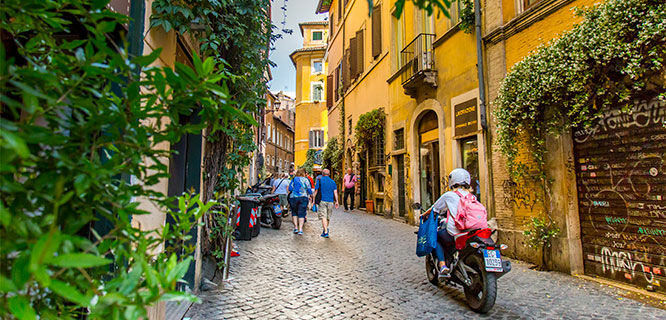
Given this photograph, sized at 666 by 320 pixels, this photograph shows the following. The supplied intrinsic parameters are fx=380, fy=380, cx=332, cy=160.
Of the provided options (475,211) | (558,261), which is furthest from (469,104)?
(475,211)

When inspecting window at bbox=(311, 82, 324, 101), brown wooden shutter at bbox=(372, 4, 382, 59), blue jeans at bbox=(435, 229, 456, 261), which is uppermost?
window at bbox=(311, 82, 324, 101)

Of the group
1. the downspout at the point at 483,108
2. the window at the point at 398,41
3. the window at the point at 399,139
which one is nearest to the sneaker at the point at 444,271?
the downspout at the point at 483,108

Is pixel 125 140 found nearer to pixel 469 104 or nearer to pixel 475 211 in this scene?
pixel 475 211

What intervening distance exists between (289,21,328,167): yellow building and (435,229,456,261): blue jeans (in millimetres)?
29553

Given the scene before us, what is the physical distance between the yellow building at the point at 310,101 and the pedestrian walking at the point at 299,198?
24.6m

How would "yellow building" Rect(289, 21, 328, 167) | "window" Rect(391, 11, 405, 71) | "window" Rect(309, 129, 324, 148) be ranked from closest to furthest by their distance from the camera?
"window" Rect(391, 11, 405, 71), "window" Rect(309, 129, 324, 148), "yellow building" Rect(289, 21, 328, 167)

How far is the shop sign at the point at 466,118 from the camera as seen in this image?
8.39 metres

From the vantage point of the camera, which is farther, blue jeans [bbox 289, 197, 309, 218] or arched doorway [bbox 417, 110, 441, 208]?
arched doorway [bbox 417, 110, 441, 208]

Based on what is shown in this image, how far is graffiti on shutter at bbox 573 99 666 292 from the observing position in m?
4.67

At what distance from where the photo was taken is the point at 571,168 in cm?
588

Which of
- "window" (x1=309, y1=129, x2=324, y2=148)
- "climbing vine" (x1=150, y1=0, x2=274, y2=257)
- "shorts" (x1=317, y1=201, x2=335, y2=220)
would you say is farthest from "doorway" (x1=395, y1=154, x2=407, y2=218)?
"window" (x1=309, y1=129, x2=324, y2=148)

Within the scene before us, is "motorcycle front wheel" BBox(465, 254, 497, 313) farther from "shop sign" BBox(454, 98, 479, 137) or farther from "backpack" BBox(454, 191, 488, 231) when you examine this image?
"shop sign" BBox(454, 98, 479, 137)

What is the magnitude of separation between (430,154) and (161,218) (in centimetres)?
857

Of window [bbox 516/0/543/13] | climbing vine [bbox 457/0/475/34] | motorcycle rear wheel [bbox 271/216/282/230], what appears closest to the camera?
window [bbox 516/0/543/13]
